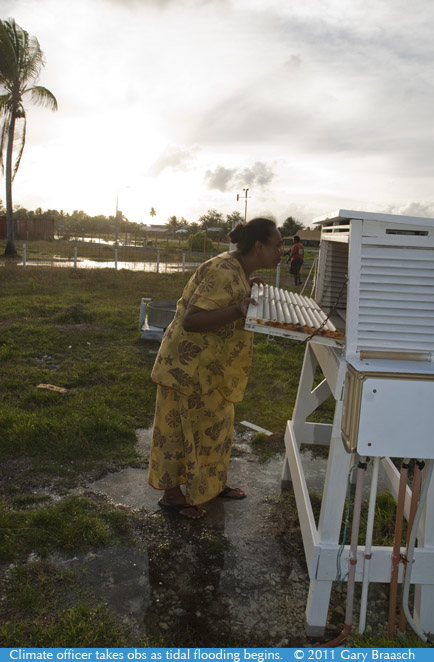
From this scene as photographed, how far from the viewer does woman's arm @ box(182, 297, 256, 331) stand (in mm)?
2670

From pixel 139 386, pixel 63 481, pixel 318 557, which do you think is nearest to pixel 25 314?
pixel 139 386

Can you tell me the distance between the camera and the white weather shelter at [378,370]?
1.96 meters

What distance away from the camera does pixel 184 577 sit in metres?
2.70

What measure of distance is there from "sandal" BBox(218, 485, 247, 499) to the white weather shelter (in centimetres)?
106

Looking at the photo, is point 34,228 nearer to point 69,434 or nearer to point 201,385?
point 69,434

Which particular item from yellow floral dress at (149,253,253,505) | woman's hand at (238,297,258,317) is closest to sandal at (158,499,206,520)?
yellow floral dress at (149,253,253,505)

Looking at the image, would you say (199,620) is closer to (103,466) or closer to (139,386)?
(103,466)

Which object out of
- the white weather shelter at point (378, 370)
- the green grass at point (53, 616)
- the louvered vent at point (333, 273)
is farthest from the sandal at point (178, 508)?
the louvered vent at point (333, 273)

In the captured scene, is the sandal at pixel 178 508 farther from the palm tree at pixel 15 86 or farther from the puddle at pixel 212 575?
the palm tree at pixel 15 86

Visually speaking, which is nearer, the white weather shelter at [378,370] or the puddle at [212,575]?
the white weather shelter at [378,370]

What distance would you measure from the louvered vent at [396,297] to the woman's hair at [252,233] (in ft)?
2.73

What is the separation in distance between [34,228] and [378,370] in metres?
38.6

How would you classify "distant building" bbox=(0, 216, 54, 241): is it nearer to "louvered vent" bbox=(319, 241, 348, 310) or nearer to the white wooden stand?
"louvered vent" bbox=(319, 241, 348, 310)

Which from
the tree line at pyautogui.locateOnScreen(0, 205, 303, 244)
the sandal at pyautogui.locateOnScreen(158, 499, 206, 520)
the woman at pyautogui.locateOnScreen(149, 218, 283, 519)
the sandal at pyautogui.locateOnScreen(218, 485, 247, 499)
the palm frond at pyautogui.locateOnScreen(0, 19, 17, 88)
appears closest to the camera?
the woman at pyautogui.locateOnScreen(149, 218, 283, 519)
